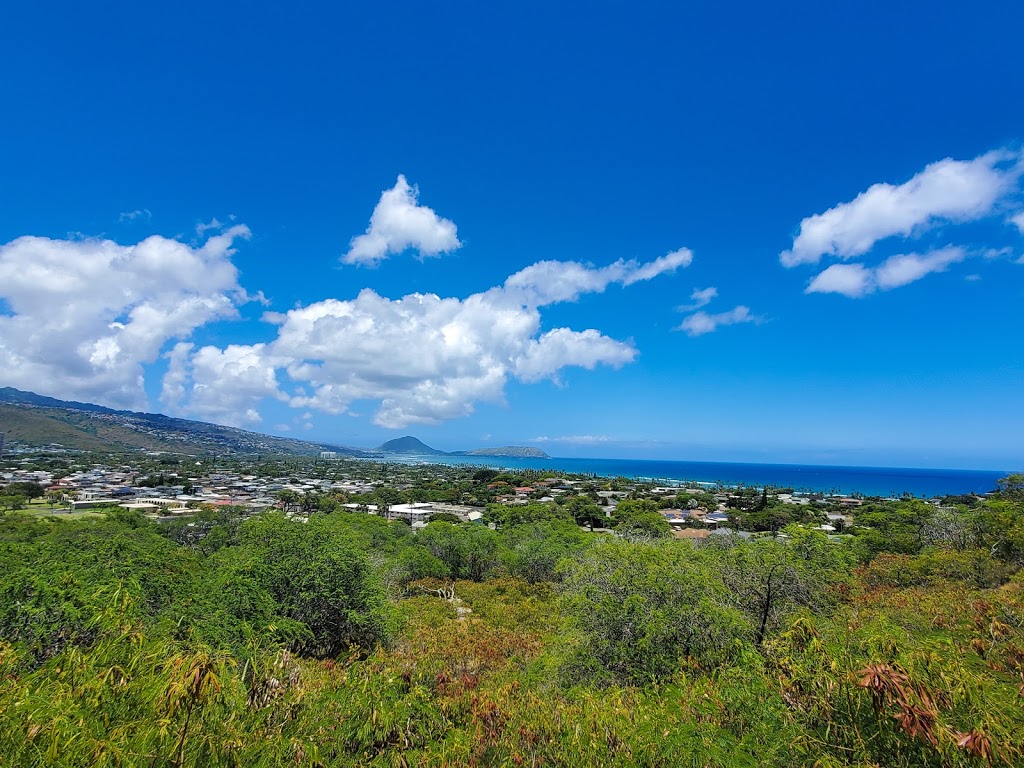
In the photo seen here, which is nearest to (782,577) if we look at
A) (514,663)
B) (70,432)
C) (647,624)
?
(647,624)

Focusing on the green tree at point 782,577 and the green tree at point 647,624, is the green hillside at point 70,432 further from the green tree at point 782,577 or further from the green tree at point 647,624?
the green tree at point 782,577

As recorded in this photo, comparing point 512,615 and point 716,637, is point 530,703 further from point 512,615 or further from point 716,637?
point 512,615

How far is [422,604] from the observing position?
2236cm

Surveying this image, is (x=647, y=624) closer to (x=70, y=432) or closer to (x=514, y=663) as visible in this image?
(x=514, y=663)

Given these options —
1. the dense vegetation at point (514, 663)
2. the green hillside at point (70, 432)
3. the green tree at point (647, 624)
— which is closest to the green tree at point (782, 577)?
the dense vegetation at point (514, 663)

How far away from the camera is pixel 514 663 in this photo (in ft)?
40.4

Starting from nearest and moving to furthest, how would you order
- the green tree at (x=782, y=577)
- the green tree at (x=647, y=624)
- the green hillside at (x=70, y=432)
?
the green tree at (x=647, y=624), the green tree at (x=782, y=577), the green hillside at (x=70, y=432)

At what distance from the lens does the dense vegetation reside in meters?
3.25

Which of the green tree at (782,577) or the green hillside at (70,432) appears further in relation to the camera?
the green hillside at (70,432)

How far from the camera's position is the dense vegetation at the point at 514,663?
3.25 m

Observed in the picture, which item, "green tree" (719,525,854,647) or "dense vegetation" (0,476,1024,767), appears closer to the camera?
"dense vegetation" (0,476,1024,767)

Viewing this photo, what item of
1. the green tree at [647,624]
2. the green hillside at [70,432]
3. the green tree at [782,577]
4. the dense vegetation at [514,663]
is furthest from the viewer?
the green hillside at [70,432]

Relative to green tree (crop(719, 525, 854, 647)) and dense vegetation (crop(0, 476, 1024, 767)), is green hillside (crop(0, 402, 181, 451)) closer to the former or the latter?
dense vegetation (crop(0, 476, 1024, 767))

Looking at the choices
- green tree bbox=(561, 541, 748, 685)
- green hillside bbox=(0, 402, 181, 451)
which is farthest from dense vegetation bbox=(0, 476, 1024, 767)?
green hillside bbox=(0, 402, 181, 451)
